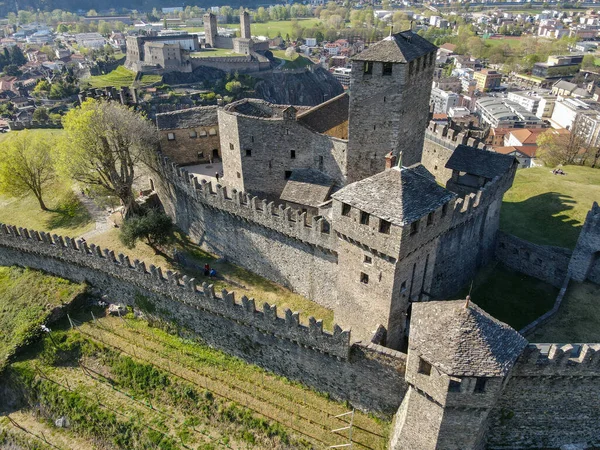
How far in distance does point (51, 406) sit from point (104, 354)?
355cm

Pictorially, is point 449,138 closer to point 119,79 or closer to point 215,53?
point 119,79

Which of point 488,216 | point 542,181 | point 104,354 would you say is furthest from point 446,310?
point 542,181

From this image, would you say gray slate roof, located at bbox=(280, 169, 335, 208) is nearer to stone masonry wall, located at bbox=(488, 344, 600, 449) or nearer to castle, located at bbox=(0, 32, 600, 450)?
castle, located at bbox=(0, 32, 600, 450)

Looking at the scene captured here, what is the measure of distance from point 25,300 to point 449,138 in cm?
3209

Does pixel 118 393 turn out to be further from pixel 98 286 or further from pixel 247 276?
pixel 247 276

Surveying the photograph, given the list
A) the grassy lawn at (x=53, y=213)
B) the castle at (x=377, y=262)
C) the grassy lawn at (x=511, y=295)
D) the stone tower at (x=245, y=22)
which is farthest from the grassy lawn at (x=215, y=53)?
the grassy lawn at (x=511, y=295)

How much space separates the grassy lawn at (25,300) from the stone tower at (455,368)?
2186 cm

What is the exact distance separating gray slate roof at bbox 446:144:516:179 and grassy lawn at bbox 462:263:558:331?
6.13 meters

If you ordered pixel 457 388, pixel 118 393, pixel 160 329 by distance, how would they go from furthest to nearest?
pixel 160 329 < pixel 118 393 < pixel 457 388

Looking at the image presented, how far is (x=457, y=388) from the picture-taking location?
1488 centimetres

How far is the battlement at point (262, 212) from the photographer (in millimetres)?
24062

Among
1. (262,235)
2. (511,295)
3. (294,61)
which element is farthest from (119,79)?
(511,295)

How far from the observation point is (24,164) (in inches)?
1441

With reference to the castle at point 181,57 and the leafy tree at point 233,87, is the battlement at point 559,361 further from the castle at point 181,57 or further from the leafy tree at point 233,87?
the castle at point 181,57
